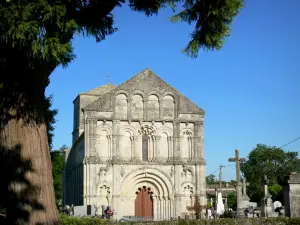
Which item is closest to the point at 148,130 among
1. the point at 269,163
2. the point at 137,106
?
the point at 137,106

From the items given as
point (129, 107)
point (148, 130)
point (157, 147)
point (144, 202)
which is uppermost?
point (129, 107)

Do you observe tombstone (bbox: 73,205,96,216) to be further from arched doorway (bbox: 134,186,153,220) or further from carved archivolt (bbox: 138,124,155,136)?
carved archivolt (bbox: 138,124,155,136)

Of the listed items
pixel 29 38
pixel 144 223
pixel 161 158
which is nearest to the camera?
pixel 29 38

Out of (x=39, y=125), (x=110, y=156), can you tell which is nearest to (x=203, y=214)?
(x=110, y=156)

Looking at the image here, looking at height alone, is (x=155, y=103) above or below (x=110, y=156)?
above

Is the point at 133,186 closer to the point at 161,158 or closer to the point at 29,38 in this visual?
the point at 161,158

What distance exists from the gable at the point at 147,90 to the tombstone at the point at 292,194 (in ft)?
67.8

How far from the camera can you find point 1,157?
7207mm

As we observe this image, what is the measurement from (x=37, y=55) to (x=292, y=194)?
11.9 metres

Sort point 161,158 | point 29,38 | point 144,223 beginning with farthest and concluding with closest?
point 161,158 → point 144,223 → point 29,38

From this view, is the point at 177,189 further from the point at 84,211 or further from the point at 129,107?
the point at 84,211

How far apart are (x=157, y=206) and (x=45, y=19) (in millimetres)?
30758

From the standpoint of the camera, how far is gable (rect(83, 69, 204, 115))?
→ 3603 cm

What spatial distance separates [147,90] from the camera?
36719 millimetres
